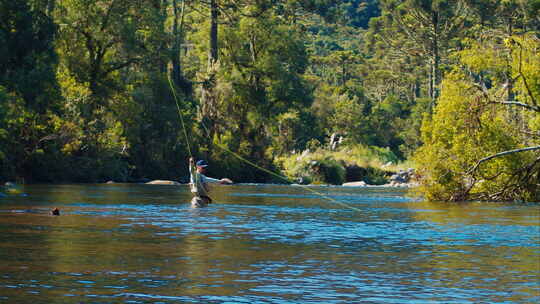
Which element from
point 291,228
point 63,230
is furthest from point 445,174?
point 63,230

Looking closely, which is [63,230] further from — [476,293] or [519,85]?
[519,85]

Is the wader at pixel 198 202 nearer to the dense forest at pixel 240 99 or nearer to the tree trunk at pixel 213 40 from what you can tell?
the dense forest at pixel 240 99

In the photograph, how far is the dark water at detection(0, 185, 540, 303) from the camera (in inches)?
579

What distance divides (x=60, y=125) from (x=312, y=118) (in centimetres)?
4239

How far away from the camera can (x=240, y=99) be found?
77375mm

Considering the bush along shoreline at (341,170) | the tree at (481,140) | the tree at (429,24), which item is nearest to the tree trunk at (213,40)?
the bush along shoreline at (341,170)

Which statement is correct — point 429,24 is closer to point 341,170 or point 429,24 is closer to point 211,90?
point 341,170

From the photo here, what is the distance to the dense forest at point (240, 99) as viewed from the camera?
42.9m

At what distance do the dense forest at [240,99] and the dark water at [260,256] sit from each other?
7.31 metres

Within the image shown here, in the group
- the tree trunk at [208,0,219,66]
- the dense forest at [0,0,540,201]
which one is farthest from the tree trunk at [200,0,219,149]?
the dense forest at [0,0,540,201]

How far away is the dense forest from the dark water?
7314 millimetres

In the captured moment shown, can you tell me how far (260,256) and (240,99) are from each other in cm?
5798

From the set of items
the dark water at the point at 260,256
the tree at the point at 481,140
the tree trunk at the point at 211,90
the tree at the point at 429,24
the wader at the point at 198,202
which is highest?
the tree at the point at 429,24

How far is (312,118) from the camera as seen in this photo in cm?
9538
